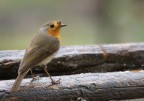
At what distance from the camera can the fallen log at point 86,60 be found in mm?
5684

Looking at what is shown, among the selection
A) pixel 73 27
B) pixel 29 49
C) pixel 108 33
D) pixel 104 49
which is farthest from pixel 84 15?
pixel 29 49

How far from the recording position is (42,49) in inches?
212

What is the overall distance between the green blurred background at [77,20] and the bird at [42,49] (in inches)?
250

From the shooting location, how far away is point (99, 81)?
16.5 ft

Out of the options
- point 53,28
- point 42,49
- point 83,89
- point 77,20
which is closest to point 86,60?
point 53,28

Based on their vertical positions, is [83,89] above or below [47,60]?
below

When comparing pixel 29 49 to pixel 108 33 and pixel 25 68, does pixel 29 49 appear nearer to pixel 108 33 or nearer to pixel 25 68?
pixel 25 68

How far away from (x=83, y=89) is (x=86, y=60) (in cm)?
101

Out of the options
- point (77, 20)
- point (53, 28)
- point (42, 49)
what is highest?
point (53, 28)

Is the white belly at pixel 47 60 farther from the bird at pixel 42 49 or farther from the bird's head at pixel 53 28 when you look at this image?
the bird's head at pixel 53 28

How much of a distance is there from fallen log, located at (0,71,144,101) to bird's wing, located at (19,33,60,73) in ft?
0.54

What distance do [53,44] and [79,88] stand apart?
0.75 metres

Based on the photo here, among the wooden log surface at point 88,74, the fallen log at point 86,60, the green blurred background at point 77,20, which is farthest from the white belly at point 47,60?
the green blurred background at point 77,20

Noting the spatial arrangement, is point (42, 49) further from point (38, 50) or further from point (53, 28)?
point (53, 28)
